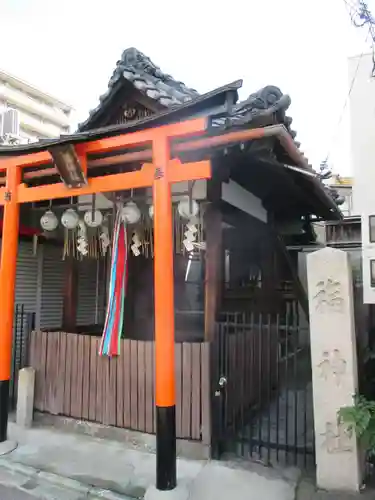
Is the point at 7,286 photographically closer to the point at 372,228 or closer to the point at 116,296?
the point at 116,296

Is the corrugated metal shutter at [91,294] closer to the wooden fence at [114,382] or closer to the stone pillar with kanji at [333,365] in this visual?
the wooden fence at [114,382]

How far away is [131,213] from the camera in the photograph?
232 inches

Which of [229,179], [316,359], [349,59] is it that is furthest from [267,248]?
[349,59]

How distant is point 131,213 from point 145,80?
2132 mm

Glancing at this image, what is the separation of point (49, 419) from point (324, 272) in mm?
5215


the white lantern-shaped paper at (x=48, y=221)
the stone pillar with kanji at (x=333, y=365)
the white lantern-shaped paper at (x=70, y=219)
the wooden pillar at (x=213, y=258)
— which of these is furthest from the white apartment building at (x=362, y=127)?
the white lantern-shaped paper at (x=48, y=221)

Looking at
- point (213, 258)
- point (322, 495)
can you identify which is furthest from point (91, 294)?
point (322, 495)

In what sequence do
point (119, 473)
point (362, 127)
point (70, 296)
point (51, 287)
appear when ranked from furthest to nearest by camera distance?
1. point (362, 127)
2. point (51, 287)
3. point (70, 296)
4. point (119, 473)

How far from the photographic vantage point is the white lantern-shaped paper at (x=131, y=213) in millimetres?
5891

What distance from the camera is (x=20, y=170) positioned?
19.8 ft

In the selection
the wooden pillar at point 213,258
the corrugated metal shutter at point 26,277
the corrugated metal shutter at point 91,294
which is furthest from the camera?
the corrugated metal shutter at point 91,294

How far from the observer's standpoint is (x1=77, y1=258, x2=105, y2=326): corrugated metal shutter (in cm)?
912

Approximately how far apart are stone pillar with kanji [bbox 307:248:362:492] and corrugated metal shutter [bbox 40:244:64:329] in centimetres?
639

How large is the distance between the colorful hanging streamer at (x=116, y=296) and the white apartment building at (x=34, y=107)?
3447 centimetres
